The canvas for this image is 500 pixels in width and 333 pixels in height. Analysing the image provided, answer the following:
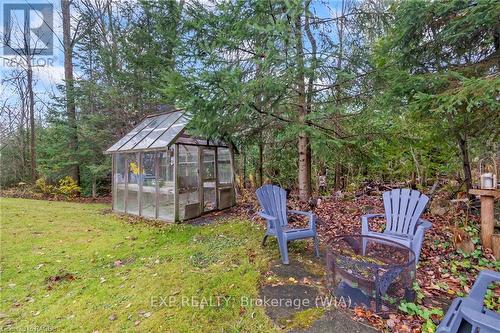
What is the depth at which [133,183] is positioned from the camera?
680 cm

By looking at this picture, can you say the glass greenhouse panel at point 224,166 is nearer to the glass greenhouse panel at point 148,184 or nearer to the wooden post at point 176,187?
Result: the wooden post at point 176,187

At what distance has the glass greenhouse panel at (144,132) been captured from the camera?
6.85 meters

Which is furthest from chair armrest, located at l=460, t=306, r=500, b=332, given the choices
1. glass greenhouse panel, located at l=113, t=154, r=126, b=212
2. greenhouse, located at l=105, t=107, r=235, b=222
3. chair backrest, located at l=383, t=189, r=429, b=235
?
glass greenhouse panel, located at l=113, t=154, r=126, b=212

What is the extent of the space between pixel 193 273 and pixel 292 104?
10.6 ft

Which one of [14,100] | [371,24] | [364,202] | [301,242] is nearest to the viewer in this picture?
[301,242]

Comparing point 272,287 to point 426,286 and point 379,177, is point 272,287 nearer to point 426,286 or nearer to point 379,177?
point 426,286

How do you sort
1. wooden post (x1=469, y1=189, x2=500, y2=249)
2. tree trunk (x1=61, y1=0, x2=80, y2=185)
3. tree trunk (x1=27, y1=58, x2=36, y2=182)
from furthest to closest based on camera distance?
tree trunk (x1=27, y1=58, x2=36, y2=182) < tree trunk (x1=61, y1=0, x2=80, y2=185) < wooden post (x1=469, y1=189, x2=500, y2=249)

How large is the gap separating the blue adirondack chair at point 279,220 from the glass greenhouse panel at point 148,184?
11.7ft

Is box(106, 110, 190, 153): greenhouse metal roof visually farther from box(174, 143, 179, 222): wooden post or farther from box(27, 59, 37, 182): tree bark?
box(27, 59, 37, 182): tree bark

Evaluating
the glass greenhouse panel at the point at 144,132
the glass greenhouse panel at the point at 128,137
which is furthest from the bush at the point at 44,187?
the glass greenhouse panel at the point at 144,132

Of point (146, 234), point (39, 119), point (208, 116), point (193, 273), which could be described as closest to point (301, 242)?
point (193, 273)

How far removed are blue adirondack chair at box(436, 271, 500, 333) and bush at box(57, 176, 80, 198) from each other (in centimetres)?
1175

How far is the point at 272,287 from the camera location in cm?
267

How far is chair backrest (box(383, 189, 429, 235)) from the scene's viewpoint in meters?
3.14
